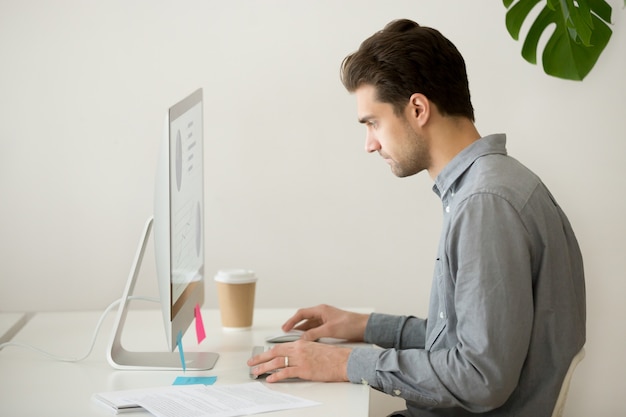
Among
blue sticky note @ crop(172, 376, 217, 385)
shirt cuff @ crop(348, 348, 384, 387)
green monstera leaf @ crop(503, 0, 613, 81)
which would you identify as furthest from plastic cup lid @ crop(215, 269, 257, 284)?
green monstera leaf @ crop(503, 0, 613, 81)

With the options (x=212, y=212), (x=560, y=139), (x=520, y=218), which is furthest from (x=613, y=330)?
(x=520, y=218)

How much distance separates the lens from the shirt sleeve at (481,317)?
1186 mm

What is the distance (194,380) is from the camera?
1.42 metres

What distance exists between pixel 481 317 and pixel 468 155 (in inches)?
12.4

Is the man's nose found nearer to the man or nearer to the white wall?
the man

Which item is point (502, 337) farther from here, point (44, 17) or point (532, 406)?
point (44, 17)

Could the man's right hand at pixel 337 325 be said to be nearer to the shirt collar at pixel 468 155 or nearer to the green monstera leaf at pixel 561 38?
the shirt collar at pixel 468 155

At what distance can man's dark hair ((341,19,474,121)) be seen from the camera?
1.42 m

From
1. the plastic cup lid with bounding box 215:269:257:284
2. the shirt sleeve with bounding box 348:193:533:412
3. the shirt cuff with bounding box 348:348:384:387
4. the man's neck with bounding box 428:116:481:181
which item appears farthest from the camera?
the plastic cup lid with bounding box 215:269:257:284

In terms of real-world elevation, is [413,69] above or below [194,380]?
above

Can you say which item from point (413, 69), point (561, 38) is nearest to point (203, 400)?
point (413, 69)

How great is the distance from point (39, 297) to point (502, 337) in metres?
1.57

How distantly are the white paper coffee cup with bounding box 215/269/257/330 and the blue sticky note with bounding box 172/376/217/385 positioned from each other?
0.40m

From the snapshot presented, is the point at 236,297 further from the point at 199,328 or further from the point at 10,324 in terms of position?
the point at 10,324
